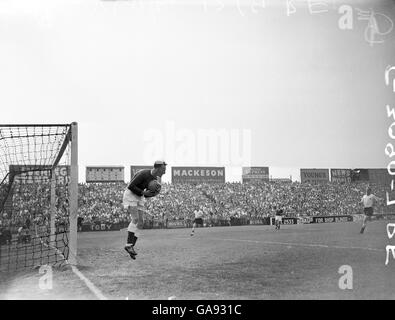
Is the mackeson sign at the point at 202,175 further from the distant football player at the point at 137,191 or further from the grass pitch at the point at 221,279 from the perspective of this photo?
the grass pitch at the point at 221,279

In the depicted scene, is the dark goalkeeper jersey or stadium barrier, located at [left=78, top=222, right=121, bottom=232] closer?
the dark goalkeeper jersey

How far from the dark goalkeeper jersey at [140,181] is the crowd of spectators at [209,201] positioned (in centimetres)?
632

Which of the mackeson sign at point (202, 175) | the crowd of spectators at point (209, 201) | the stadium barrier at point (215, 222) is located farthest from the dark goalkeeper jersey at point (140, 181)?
the mackeson sign at point (202, 175)

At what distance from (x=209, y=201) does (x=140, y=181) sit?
53.7 feet

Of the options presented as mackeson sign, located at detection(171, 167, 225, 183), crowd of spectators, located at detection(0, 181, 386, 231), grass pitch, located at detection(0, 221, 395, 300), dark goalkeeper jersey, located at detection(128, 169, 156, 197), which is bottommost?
grass pitch, located at detection(0, 221, 395, 300)

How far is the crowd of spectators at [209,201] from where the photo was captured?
510 inches

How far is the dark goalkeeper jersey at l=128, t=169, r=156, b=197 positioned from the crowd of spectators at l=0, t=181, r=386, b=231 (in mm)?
6319

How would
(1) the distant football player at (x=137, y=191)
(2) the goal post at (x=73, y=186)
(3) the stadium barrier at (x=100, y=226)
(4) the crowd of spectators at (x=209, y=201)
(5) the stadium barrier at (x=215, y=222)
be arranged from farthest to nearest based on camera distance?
(5) the stadium barrier at (x=215, y=222)
(3) the stadium barrier at (x=100, y=226)
(4) the crowd of spectators at (x=209, y=201)
(2) the goal post at (x=73, y=186)
(1) the distant football player at (x=137, y=191)

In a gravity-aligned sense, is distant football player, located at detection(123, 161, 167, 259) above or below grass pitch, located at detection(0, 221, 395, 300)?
above

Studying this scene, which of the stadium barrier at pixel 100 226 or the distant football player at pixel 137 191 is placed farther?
the stadium barrier at pixel 100 226

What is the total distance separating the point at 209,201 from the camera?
22.0 meters

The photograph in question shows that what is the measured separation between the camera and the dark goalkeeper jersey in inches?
230

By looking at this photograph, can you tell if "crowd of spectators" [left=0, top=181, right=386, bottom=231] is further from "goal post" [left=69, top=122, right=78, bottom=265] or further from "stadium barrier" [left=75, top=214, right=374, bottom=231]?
"goal post" [left=69, top=122, right=78, bottom=265]

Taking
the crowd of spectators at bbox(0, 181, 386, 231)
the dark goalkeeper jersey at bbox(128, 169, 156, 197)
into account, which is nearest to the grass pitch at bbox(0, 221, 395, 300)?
the dark goalkeeper jersey at bbox(128, 169, 156, 197)
